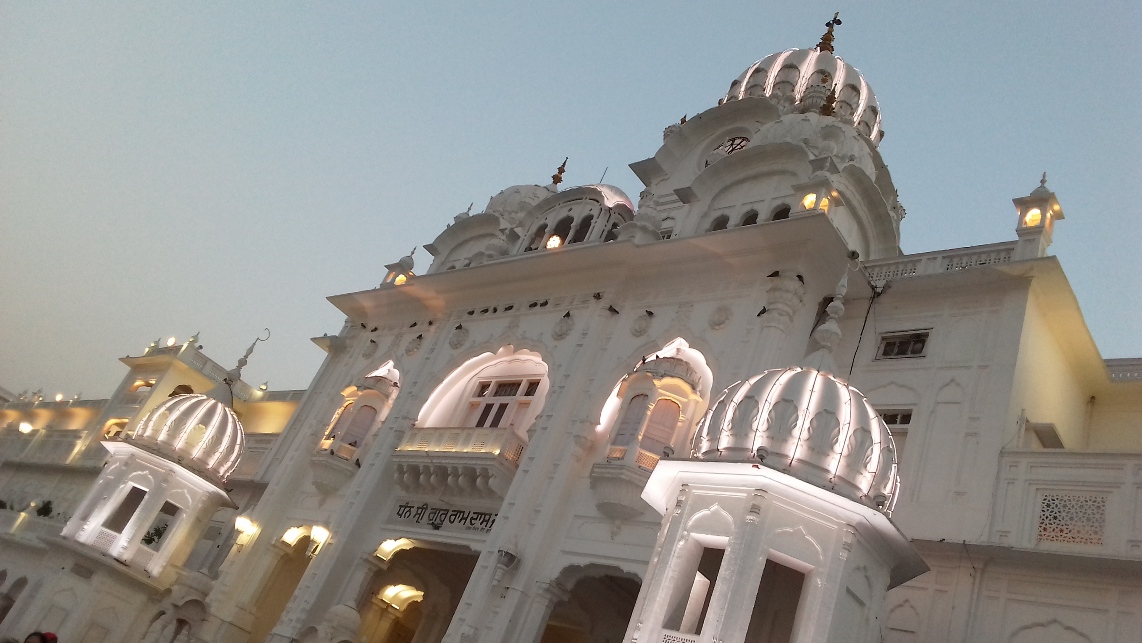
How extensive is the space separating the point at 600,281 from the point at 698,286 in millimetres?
2695

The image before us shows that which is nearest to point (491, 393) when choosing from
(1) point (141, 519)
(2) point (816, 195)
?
(1) point (141, 519)

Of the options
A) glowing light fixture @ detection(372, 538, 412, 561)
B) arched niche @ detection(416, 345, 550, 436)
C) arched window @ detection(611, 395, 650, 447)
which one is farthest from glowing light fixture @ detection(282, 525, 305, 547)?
arched window @ detection(611, 395, 650, 447)

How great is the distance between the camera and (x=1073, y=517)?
44.0 feet

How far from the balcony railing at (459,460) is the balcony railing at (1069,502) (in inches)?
387

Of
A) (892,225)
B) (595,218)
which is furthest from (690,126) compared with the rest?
(892,225)

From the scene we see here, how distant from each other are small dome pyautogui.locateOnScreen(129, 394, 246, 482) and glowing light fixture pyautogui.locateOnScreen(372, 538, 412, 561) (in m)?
6.03

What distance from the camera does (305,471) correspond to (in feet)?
81.4

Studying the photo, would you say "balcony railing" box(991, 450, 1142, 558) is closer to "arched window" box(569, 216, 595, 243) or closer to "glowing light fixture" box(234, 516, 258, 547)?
"arched window" box(569, 216, 595, 243)

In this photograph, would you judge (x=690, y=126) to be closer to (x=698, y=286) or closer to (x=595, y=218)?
(x=595, y=218)

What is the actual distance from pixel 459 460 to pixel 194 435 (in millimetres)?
8500

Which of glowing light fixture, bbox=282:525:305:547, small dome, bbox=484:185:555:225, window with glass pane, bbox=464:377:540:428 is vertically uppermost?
small dome, bbox=484:185:555:225

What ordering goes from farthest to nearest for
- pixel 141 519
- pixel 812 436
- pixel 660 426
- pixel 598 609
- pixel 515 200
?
1. pixel 515 200
2. pixel 141 519
3. pixel 598 609
4. pixel 660 426
5. pixel 812 436

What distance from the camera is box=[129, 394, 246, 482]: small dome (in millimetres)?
23625

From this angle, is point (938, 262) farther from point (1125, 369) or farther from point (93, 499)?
point (93, 499)
